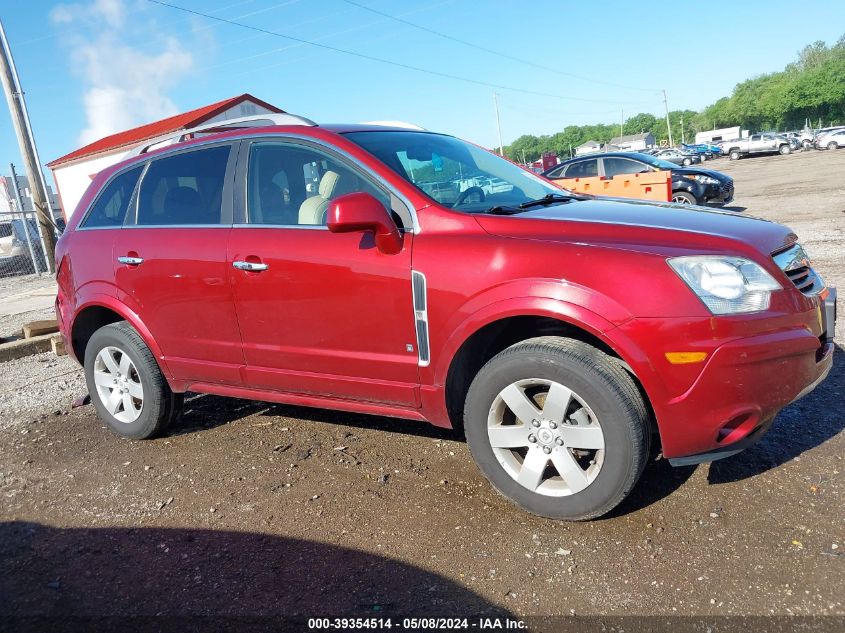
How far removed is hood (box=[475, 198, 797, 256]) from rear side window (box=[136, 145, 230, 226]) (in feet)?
5.74

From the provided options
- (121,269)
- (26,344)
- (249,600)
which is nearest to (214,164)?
(121,269)

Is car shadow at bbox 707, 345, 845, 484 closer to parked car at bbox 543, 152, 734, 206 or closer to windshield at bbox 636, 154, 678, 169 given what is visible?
parked car at bbox 543, 152, 734, 206

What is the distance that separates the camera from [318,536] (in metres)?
3.05

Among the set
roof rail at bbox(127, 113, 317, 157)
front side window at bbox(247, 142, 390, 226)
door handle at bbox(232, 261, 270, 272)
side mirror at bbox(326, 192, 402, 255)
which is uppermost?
roof rail at bbox(127, 113, 317, 157)

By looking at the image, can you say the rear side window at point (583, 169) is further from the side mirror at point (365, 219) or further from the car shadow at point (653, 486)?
the side mirror at point (365, 219)

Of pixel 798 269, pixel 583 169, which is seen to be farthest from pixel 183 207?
pixel 583 169

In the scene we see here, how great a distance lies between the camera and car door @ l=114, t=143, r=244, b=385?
382cm

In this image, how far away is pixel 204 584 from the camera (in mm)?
2760

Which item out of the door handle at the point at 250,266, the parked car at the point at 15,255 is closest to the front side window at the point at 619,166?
the door handle at the point at 250,266

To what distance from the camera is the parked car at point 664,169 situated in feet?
46.3

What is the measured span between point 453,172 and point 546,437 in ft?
5.32

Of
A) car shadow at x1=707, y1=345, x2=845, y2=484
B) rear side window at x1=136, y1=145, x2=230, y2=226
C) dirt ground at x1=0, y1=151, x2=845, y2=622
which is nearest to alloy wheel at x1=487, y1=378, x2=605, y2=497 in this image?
dirt ground at x1=0, y1=151, x2=845, y2=622

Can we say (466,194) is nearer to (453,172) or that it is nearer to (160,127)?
(453,172)

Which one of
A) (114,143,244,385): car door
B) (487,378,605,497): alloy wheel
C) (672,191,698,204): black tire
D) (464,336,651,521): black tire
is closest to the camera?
(464,336,651,521): black tire
